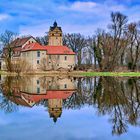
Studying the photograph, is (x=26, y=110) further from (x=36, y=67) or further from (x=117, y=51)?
(x=36, y=67)

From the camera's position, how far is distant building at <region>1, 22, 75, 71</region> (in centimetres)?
8862

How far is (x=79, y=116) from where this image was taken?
14898 millimetres

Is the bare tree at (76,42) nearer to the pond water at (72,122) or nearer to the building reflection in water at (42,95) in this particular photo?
the building reflection in water at (42,95)

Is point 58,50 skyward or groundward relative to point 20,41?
groundward

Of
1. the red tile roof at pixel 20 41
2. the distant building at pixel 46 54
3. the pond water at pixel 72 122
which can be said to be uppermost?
the red tile roof at pixel 20 41

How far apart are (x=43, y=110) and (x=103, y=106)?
3.07 m

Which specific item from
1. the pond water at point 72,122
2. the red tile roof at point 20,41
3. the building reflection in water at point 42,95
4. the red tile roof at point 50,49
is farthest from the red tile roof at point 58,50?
the pond water at point 72,122

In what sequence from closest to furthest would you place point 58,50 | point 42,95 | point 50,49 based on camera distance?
1. point 42,95
2. point 50,49
3. point 58,50

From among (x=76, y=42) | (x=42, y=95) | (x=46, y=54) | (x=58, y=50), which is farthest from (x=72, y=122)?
(x=76, y=42)

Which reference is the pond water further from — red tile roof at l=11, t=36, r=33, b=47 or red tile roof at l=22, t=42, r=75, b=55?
red tile roof at l=11, t=36, r=33, b=47

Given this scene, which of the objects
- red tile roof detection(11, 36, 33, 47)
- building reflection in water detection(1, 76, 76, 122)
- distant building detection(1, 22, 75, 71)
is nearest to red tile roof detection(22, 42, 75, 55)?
distant building detection(1, 22, 75, 71)

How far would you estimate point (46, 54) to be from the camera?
297 feet

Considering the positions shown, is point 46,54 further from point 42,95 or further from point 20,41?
point 42,95

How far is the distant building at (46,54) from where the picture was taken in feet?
291
